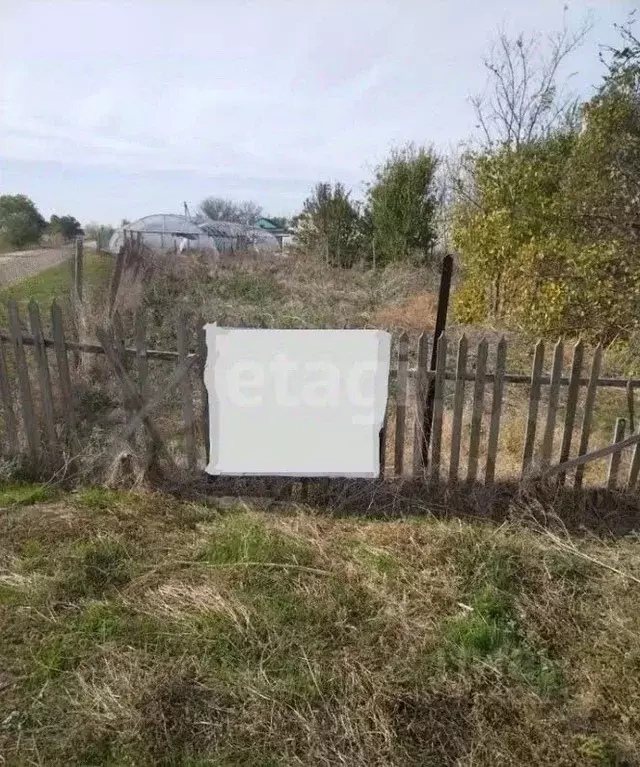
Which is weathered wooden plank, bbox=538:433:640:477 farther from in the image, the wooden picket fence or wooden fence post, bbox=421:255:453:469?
wooden fence post, bbox=421:255:453:469

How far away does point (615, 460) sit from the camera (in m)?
4.01

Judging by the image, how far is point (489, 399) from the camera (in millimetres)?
6434

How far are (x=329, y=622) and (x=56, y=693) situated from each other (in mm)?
1331

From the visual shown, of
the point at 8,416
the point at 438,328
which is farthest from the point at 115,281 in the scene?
the point at 438,328

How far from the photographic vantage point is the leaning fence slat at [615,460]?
3982 mm

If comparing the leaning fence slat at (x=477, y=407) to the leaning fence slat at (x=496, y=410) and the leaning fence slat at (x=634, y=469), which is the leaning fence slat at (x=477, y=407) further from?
the leaning fence slat at (x=634, y=469)

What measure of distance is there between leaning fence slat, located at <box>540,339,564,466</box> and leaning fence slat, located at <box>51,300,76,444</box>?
378cm

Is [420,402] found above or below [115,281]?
below

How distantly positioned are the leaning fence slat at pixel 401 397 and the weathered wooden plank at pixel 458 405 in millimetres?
382

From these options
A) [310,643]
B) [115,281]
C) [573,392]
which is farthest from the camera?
[115,281]

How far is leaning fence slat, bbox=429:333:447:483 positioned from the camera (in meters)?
3.92

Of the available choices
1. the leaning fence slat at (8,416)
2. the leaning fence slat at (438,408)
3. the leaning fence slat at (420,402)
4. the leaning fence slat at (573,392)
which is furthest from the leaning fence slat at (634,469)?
the leaning fence slat at (8,416)

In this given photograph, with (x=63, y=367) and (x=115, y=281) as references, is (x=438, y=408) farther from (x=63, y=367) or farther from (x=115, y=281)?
(x=115, y=281)

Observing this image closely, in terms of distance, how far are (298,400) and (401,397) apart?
830 millimetres
